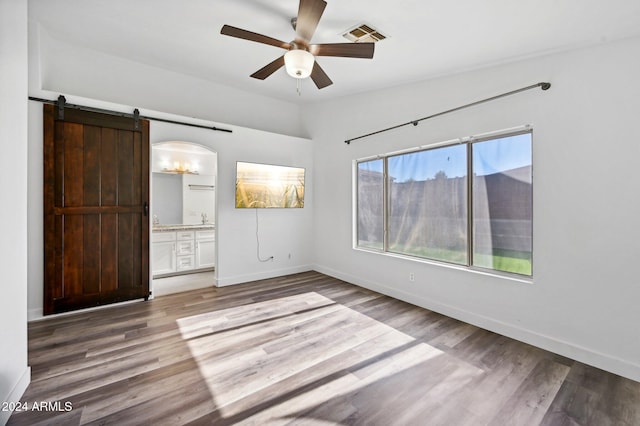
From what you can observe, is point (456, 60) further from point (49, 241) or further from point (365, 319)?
point (49, 241)

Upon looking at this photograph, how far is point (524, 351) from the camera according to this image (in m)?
2.60

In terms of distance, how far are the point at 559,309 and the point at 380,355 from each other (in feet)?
5.65

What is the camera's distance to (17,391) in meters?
1.88

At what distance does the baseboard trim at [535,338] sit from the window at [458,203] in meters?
0.57

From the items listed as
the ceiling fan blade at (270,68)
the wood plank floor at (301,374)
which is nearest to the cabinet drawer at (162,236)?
the wood plank floor at (301,374)

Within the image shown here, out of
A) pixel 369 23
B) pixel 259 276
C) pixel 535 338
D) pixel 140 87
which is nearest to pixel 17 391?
pixel 259 276

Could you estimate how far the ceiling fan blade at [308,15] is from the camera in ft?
6.56

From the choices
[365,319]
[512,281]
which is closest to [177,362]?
[365,319]

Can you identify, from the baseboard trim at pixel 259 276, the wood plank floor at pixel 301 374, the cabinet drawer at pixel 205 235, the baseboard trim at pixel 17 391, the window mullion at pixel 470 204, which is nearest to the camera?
the baseboard trim at pixel 17 391

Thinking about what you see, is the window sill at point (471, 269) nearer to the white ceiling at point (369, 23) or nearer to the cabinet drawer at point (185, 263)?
the white ceiling at point (369, 23)

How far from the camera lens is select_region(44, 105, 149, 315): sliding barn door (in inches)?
127

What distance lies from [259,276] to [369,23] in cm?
403

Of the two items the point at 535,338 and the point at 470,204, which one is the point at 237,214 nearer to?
the point at 470,204

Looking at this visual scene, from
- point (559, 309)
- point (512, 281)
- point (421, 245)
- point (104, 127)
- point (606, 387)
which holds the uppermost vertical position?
point (104, 127)
